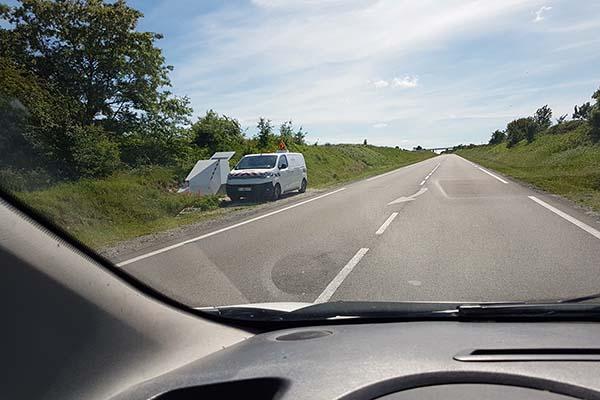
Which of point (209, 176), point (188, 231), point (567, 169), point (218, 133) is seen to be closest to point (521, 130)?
point (567, 169)

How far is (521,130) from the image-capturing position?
74625mm

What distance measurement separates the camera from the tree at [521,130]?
69.7m

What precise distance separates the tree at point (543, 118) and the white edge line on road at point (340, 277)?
229ft

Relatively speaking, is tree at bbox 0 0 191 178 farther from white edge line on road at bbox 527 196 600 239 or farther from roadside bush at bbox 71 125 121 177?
white edge line on road at bbox 527 196 600 239

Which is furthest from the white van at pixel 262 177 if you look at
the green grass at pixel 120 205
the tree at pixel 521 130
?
the tree at pixel 521 130

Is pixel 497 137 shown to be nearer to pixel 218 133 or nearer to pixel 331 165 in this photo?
pixel 331 165

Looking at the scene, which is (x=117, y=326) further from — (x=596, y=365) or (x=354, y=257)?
(x=354, y=257)

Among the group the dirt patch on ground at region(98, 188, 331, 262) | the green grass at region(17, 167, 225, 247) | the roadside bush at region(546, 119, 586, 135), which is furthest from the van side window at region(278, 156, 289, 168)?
the roadside bush at region(546, 119, 586, 135)

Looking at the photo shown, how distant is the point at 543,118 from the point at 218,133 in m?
60.5

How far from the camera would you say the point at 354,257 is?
7.90 m

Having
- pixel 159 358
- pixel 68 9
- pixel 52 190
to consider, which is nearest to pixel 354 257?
pixel 52 190

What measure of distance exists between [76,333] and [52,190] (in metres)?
4.07

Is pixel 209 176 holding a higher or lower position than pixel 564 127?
lower

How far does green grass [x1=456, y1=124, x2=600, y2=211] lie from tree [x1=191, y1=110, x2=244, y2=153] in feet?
46.8
